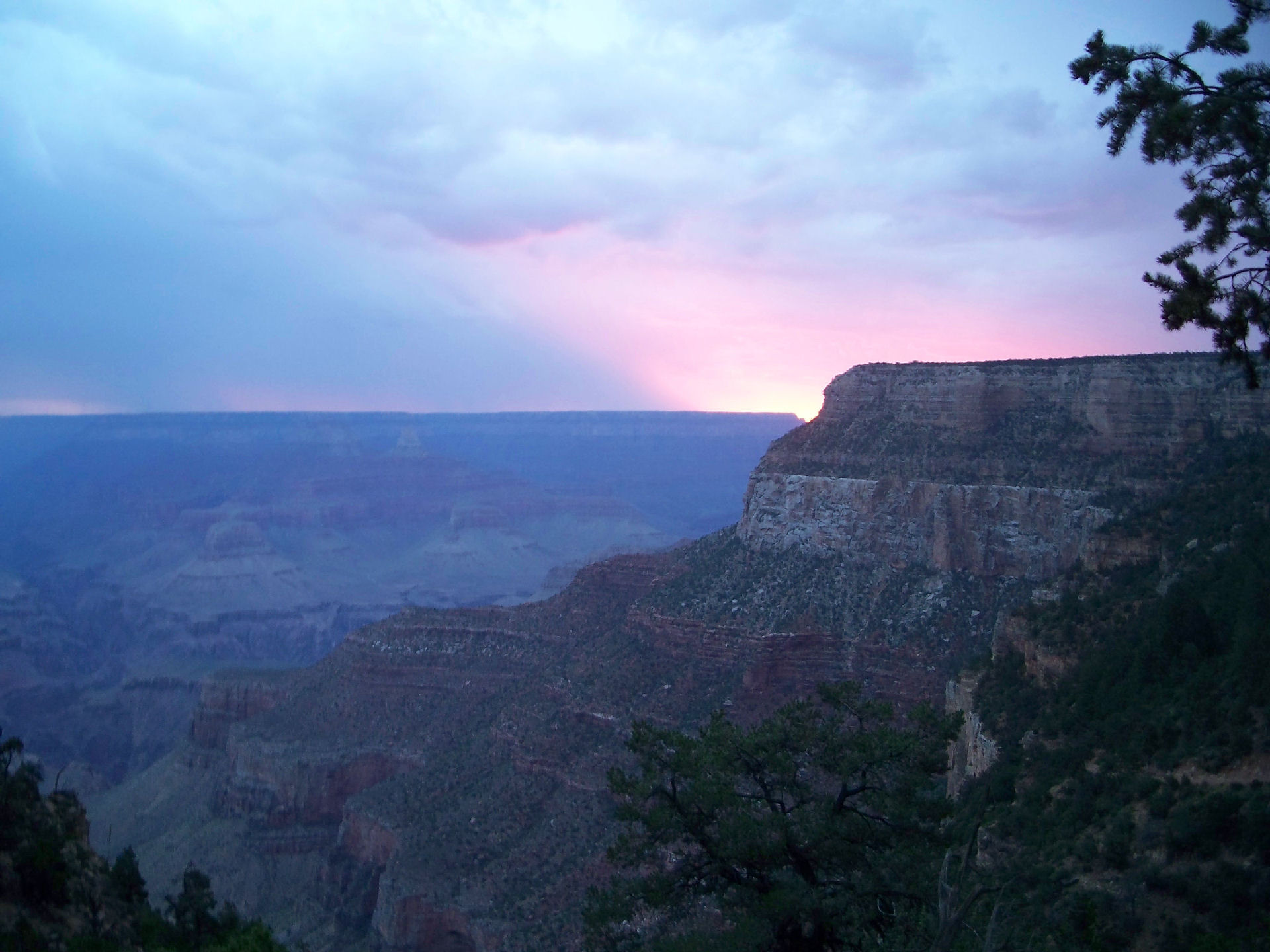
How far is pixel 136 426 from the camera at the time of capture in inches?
6934

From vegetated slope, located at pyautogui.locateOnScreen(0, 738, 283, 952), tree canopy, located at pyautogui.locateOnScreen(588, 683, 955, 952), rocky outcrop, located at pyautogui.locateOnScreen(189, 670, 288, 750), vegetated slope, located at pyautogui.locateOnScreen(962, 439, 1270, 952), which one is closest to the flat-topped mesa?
vegetated slope, located at pyautogui.locateOnScreen(962, 439, 1270, 952)

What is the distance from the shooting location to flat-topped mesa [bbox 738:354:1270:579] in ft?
120

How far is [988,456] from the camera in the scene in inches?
1558

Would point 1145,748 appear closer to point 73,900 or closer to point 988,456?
point 73,900

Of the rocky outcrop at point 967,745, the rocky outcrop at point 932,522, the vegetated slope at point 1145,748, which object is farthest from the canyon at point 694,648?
the vegetated slope at point 1145,748

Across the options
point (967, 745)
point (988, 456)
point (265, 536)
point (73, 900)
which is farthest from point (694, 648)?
point (265, 536)

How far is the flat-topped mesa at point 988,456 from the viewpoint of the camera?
36438 millimetres

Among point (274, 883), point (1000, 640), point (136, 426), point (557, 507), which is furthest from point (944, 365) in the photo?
point (136, 426)

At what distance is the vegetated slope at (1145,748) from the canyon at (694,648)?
9.58 feet

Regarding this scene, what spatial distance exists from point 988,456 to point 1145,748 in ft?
79.6

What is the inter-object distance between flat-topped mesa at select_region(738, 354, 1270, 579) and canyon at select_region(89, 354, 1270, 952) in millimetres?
88

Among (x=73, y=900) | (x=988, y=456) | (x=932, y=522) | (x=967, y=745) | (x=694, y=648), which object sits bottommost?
(x=694, y=648)

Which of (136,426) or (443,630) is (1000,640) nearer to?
(443,630)

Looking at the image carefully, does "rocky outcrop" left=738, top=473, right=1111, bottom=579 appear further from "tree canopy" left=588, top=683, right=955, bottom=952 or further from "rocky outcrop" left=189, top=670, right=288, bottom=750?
"rocky outcrop" left=189, top=670, right=288, bottom=750
